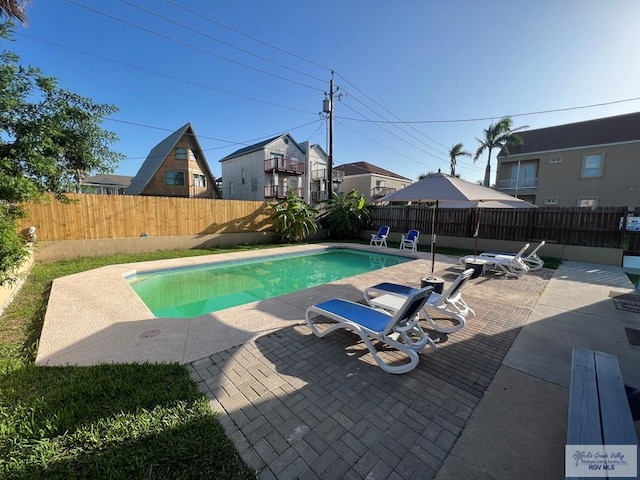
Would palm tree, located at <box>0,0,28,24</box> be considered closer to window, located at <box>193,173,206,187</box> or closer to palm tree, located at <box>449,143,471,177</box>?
window, located at <box>193,173,206,187</box>

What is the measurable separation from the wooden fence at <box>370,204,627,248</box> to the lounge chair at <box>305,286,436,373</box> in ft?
18.6

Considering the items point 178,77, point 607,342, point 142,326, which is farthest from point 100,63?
point 607,342

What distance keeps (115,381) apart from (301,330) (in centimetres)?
230

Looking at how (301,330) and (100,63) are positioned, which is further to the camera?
(100,63)

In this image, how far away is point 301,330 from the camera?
417cm

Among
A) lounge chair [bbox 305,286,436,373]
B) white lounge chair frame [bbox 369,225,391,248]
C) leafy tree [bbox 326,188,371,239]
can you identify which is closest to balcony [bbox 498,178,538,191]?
leafy tree [bbox 326,188,371,239]

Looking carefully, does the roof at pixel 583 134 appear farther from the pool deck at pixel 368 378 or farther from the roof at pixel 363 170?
the pool deck at pixel 368 378

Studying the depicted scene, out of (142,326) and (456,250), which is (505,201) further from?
(142,326)

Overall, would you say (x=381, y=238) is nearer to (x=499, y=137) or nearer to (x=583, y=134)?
(x=583, y=134)

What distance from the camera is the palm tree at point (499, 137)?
73.8ft

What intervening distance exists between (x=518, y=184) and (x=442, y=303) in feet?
74.4

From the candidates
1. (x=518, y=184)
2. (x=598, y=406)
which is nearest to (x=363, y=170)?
(x=518, y=184)

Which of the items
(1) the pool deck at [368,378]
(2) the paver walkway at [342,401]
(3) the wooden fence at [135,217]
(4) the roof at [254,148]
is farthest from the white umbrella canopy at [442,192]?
(4) the roof at [254,148]

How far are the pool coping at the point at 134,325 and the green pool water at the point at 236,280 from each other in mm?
967
